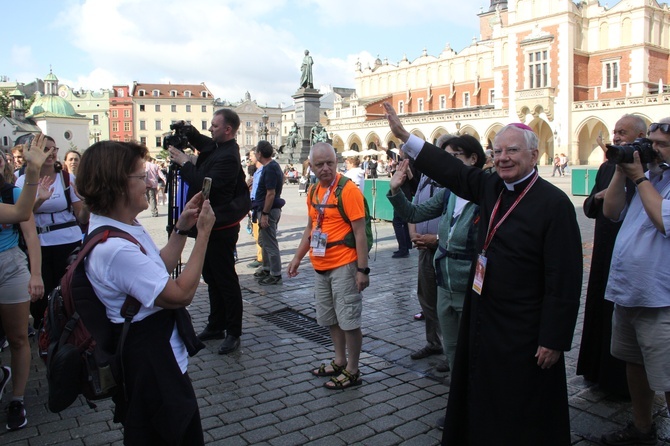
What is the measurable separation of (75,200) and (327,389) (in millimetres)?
3059

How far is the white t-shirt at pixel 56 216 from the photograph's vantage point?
5.17 m

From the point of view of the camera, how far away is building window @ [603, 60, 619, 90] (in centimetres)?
4922

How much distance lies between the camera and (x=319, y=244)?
4.55m

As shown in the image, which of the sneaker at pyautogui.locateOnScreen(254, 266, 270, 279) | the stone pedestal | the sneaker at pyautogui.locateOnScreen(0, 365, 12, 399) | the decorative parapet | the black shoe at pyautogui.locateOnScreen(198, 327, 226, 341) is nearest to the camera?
the sneaker at pyautogui.locateOnScreen(0, 365, 12, 399)

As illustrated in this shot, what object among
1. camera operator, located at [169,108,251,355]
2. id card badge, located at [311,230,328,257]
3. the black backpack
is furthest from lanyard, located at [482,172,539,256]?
camera operator, located at [169,108,251,355]

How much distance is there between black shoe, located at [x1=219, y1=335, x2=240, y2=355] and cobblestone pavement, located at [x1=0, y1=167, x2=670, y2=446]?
92mm

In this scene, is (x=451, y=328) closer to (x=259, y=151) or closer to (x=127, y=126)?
(x=259, y=151)

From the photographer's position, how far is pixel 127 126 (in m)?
105

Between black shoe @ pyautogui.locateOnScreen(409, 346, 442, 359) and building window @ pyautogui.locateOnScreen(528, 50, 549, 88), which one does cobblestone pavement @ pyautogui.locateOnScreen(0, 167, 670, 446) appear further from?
building window @ pyautogui.locateOnScreen(528, 50, 549, 88)

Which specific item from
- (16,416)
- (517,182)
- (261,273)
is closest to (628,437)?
(517,182)

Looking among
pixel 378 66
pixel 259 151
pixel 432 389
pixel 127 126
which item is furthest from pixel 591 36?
pixel 127 126

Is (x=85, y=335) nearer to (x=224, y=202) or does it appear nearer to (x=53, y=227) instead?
(x=224, y=202)

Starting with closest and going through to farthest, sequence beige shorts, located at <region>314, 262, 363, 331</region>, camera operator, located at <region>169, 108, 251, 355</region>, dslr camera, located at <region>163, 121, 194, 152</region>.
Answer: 1. beige shorts, located at <region>314, 262, 363, 331</region>
2. dslr camera, located at <region>163, 121, 194, 152</region>
3. camera operator, located at <region>169, 108, 251, 355</region>

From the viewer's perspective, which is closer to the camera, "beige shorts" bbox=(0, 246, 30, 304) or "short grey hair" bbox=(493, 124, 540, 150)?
"short grey hair" bbox=(493, 124, 540, 150)
